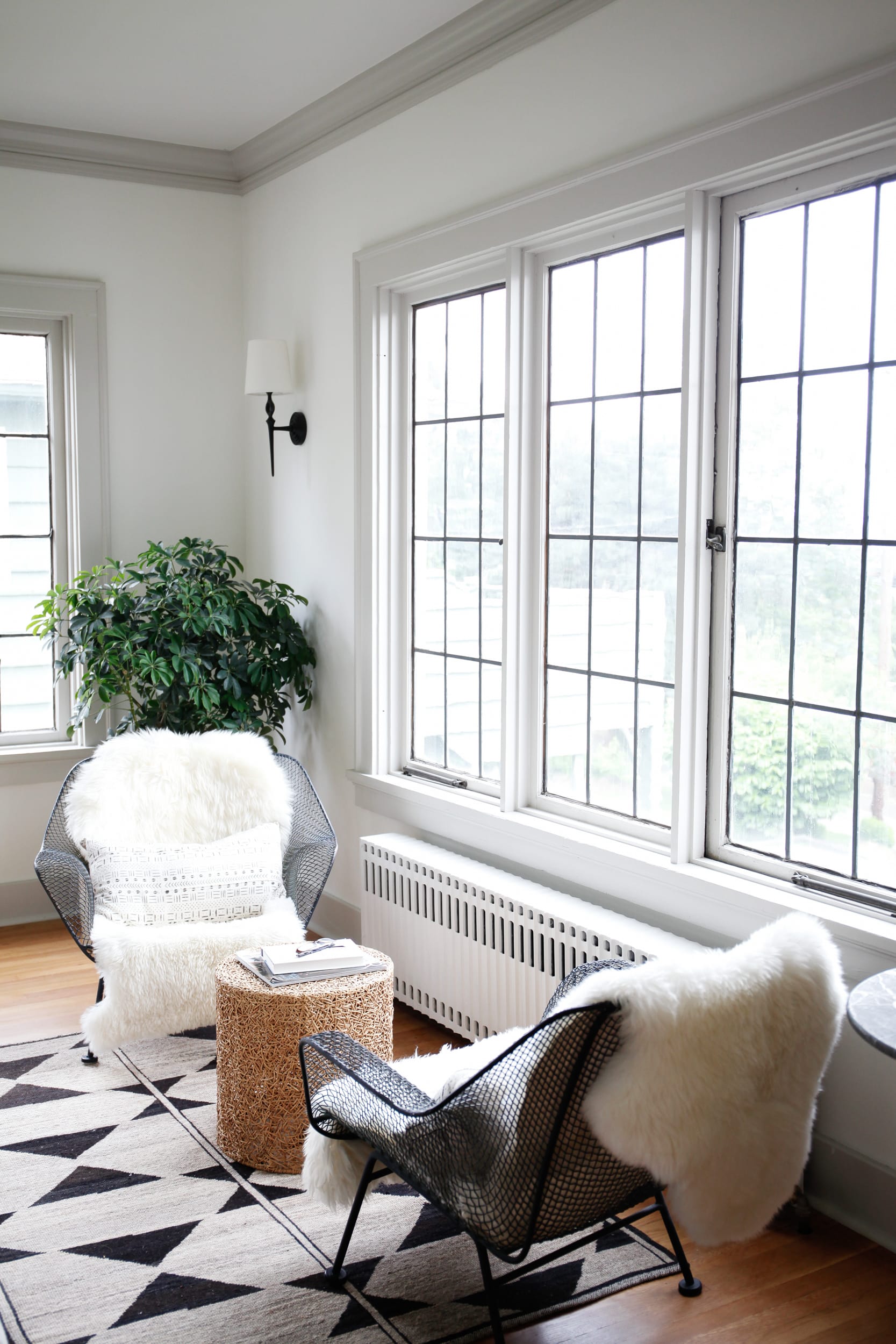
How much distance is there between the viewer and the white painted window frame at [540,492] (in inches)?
101

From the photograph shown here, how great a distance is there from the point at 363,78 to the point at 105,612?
200 cm

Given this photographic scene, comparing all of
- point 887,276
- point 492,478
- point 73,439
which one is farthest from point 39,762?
point 887,276

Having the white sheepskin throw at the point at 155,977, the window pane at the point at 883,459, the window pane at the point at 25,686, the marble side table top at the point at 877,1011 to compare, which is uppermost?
the window pane at the point at 883,459

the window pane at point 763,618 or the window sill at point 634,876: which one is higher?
the window pane at point 763,618

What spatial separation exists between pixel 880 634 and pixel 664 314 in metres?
1.03

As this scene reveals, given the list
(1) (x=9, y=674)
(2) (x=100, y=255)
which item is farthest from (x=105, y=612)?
(2) (x=100, y=255)

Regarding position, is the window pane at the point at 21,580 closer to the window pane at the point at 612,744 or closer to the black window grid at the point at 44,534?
the black window grid at the point at 44,534

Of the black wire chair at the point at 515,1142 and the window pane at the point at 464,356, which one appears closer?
the black wire chair at the point at 515,1142

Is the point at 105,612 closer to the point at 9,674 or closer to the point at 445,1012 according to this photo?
the point at 9,674

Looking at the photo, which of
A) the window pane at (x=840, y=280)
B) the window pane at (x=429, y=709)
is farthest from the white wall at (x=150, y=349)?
the window pane at (x=840, y=280)

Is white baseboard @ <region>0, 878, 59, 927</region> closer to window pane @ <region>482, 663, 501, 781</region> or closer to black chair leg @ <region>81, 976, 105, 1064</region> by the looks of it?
black chair leg @ <region>81, 976, 105, 1064</region>

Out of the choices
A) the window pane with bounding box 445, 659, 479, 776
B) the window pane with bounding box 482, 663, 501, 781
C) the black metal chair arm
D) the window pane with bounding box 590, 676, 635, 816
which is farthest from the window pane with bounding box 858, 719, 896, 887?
the black metal chair arm

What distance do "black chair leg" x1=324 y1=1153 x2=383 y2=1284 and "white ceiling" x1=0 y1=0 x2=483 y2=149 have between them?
299cm

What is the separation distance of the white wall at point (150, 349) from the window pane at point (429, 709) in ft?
4.59
